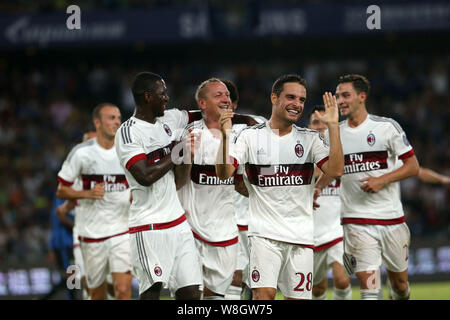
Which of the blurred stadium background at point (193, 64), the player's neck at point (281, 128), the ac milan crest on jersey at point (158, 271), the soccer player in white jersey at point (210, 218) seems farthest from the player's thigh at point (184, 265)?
the blurred stadium background at point (193, 64)

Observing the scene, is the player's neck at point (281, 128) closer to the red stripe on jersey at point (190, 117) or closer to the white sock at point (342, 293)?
the red stripe on jersey at point (190, 117)

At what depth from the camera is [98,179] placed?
8297 mm

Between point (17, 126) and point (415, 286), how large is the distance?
1152 cm

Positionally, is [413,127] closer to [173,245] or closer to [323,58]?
[323,58]

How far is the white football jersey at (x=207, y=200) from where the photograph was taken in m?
6.63

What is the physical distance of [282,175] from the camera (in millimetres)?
5992

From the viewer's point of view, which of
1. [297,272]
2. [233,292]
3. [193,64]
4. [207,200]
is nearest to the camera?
[297,272]

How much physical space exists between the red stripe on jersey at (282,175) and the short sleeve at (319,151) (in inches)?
3.8

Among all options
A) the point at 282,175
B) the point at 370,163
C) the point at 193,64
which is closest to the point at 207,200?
the point at 282,175

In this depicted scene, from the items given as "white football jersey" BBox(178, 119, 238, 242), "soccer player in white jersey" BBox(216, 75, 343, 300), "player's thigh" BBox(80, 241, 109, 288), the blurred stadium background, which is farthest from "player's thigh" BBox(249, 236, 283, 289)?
the blurred stadium background

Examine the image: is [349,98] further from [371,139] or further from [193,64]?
[193,64]

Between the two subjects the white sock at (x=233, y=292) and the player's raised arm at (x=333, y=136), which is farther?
the white sock at (x=233, y=292)

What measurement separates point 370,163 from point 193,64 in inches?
540
